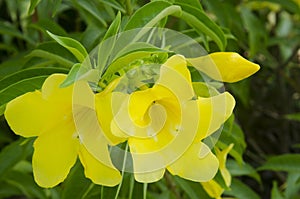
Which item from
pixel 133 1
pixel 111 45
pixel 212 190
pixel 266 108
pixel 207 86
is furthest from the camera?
pixel 266 108

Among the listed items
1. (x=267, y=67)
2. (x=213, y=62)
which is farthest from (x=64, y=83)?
(x=267, y=67)

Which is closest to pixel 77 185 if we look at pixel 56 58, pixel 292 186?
pixel 56 58

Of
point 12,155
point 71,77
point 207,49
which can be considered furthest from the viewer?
point 12,155

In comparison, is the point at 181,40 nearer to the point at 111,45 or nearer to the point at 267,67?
the point at 111,45

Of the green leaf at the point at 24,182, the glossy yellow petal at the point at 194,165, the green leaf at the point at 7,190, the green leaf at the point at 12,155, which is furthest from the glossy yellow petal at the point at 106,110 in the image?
the green leaf at the point at 7,190

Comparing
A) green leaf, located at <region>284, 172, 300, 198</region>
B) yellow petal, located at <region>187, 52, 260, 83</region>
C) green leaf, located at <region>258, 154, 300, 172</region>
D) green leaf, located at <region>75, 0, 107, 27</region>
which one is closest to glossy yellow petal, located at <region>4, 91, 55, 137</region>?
yellow petal, located at <region>187, 52, 260, 83</region>

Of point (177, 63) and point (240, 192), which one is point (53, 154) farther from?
point (240, 192)
